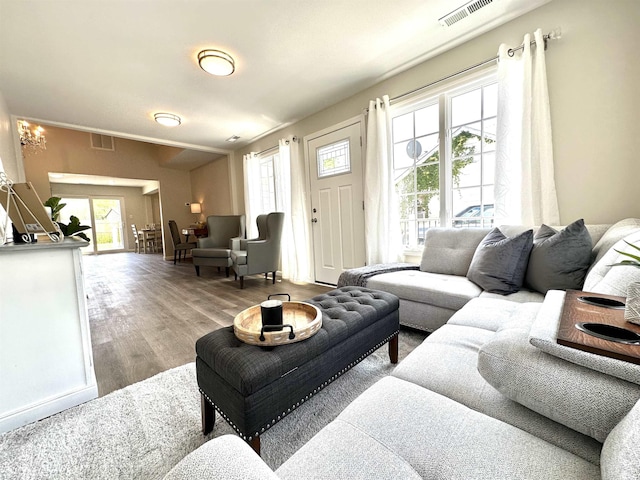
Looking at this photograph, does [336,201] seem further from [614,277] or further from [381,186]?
[614,277]

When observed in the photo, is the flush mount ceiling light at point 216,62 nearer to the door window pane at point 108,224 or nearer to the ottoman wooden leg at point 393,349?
the ottoman wooden leg at point 393,349

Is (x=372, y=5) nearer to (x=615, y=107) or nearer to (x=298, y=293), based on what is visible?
(x=615, y=107)

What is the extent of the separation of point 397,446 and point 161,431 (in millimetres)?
1179

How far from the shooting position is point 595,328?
2.28ft

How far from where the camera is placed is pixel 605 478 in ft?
1.36

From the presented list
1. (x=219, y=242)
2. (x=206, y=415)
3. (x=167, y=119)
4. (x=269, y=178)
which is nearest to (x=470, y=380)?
(x=206, y=415)

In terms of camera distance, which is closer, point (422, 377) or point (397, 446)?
point (397, 446)

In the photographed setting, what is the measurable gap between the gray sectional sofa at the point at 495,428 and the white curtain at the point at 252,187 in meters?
4.75

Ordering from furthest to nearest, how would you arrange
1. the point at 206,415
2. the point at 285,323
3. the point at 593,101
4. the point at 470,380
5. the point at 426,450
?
1. the point at 593,101
2. the point at 285,323
3. the point at 206,415
4. the point at 470,380
5. the point at 426,450

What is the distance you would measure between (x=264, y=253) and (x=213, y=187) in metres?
3.63

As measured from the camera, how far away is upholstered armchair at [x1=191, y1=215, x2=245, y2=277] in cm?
461

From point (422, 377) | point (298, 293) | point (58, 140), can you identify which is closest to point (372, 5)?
point (422, 377)

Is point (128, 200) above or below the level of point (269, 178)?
above

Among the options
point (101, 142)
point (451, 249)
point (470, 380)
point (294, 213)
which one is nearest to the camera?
point (470, 380)
